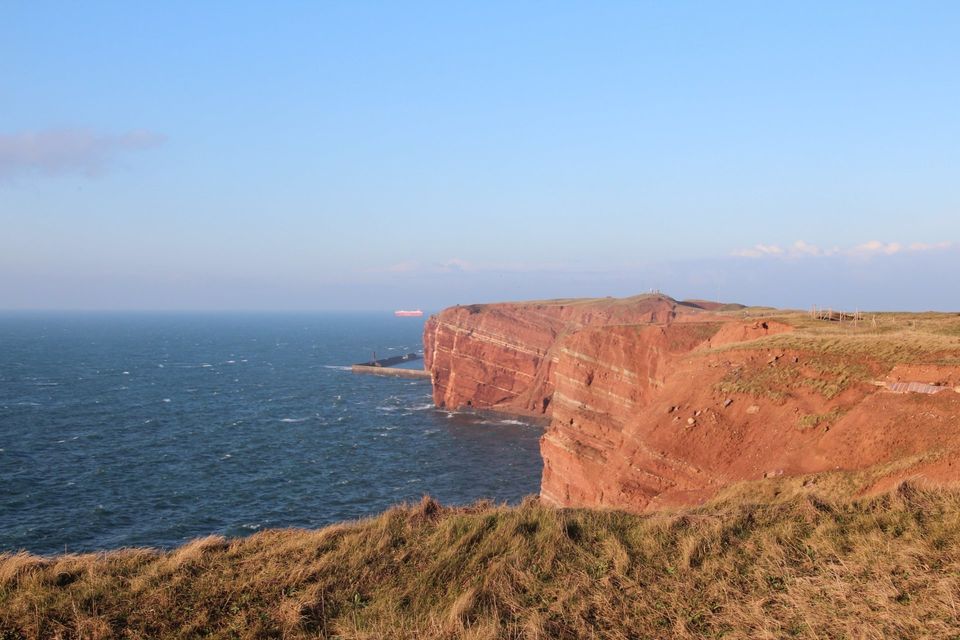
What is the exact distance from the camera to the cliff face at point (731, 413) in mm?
20094

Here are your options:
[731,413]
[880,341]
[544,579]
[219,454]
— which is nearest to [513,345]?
[219,454]

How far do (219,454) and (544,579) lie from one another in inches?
1968

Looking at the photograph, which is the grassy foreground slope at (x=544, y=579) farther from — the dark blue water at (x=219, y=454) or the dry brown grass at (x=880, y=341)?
the dark blue water at (x=219, y=454)

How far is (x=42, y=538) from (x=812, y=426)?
1532 inches

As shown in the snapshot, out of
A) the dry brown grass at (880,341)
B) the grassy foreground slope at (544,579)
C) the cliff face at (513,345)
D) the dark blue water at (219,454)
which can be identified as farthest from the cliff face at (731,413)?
the cliff face at (513,345)

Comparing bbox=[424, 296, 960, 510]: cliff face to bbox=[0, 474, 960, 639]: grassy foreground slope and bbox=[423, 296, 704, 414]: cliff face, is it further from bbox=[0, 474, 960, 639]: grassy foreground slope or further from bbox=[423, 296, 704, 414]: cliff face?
bbox=[423, 296, 704, 414]: cliff face

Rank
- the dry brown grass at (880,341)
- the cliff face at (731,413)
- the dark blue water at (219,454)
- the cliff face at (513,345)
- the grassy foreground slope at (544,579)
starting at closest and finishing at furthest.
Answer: the grassy foreground slope at (544,579) < the cliff face at (731,413) < the dry brown grass at (880,341) < the dark blue water at (219,454) < the cliff face at (513,345)

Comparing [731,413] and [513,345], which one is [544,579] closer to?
[731,413]

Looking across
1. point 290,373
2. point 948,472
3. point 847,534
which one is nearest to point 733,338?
point 948,472

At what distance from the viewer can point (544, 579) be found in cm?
1181

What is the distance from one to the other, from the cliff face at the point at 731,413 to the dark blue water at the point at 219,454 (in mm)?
10552

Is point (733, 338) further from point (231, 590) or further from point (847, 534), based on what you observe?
point (231, 590)

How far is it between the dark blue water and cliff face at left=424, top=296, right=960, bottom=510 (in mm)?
10552

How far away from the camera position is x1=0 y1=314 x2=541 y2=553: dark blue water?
38750mm
